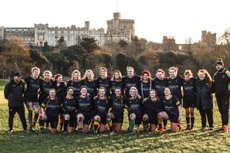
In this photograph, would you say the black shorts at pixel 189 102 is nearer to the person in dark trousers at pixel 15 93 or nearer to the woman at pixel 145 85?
the woman at pixel 145 85

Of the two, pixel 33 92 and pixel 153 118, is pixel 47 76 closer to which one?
pixel 33 92

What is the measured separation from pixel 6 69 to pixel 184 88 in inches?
1868

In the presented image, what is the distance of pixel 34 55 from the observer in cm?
6094

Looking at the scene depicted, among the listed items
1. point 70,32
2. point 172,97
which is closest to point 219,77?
point 172,97

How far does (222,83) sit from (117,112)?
337 centimetres

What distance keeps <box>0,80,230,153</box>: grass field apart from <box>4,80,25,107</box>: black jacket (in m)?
0.95

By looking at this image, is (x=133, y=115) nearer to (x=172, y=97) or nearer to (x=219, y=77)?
(x=172, y=97)

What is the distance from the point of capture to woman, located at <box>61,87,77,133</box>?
500 inches

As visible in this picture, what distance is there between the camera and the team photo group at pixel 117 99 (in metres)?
12.6

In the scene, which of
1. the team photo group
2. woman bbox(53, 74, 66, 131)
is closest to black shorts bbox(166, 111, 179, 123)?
the team photo group

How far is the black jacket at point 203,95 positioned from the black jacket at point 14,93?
5.60 m

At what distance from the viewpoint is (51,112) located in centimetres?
1279

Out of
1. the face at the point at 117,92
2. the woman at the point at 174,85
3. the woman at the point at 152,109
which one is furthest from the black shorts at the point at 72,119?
the woman at the point at 174,85

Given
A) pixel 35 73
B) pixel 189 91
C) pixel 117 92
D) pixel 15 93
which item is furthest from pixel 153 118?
pixel 15 93
